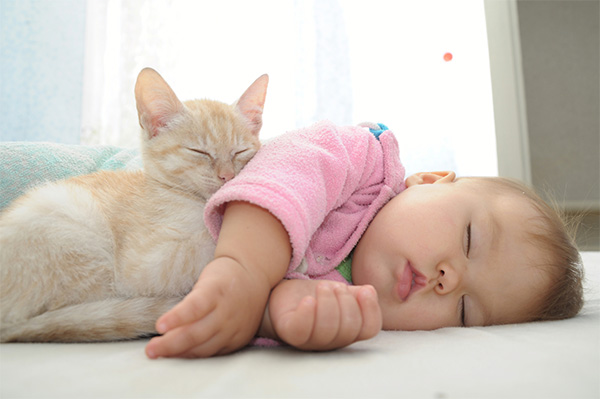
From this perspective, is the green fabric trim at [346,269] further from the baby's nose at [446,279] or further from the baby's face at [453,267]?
the baby's nose at [446,279]

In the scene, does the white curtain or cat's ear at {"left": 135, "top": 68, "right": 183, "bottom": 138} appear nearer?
cat's ear at {"left": 135, "top": 68, "right": 183, "bottom": 138}

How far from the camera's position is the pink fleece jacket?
0.73 metres

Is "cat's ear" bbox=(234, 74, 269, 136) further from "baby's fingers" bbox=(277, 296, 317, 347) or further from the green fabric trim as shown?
"baby's fingers" bbox=(277, 296, 317, 347)

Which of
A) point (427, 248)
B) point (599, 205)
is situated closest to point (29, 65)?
point (427, 248)

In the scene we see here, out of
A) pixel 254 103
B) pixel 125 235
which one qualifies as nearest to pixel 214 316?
pixel 125 235

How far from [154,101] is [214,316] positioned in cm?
61

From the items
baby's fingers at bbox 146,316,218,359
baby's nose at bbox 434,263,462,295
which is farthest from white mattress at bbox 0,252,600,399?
baby's nose at bbox 434,263,462,295

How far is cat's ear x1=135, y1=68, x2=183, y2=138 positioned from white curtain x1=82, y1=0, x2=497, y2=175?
6.01ft

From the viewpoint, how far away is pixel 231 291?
1.95 feet

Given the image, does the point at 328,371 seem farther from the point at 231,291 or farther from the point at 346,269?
the point at 346,269

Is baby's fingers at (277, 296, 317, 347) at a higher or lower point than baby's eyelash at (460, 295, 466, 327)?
higher

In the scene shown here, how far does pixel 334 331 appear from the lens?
0.58 metres

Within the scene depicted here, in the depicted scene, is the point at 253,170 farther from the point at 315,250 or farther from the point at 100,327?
the point at 100,327

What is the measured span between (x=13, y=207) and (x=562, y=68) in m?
3.32
